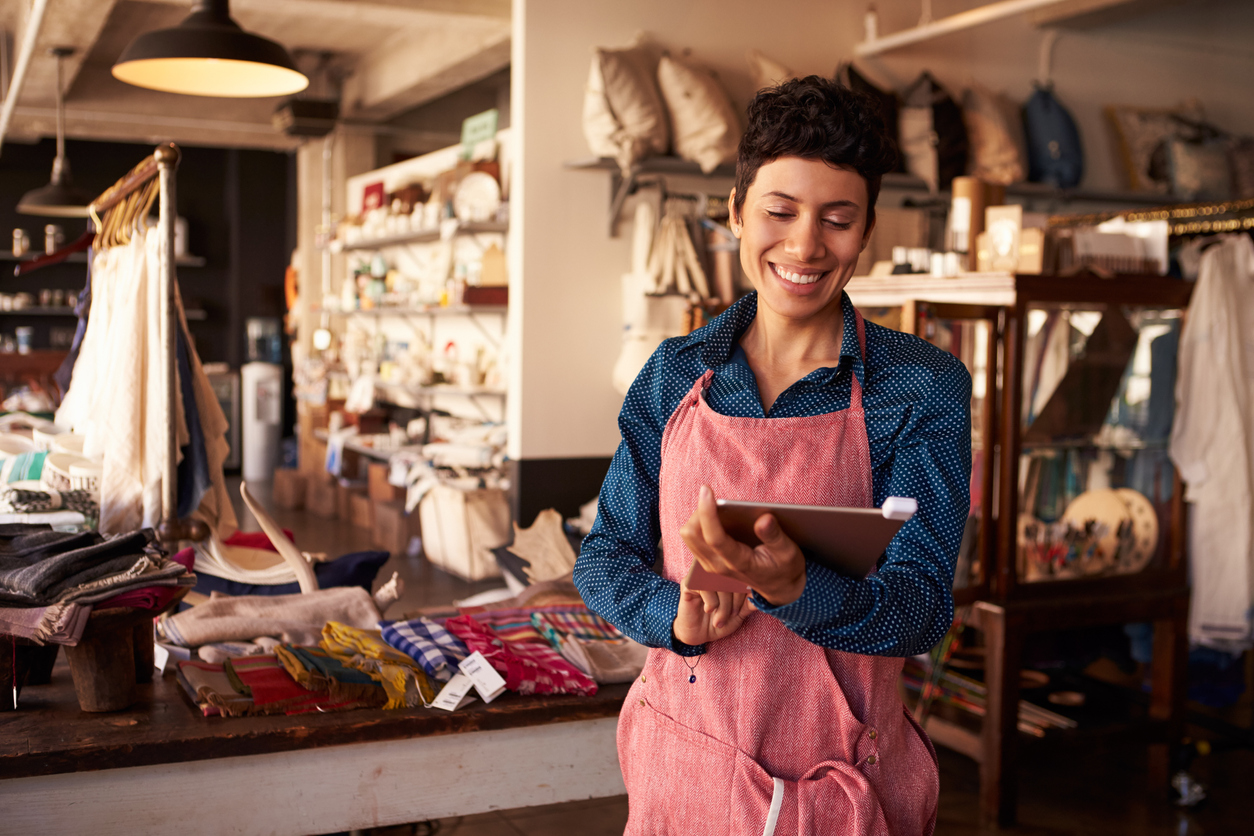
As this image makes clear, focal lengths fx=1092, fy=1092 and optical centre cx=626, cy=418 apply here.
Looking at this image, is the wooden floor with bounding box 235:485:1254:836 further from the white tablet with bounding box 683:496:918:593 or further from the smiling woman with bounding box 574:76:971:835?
the white tablet with bounding box 683:496:918:593

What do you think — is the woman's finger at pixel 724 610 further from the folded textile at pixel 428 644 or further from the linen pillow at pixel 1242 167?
the linen pillow at pixel 1242 167

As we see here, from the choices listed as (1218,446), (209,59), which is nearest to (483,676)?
(209,59)

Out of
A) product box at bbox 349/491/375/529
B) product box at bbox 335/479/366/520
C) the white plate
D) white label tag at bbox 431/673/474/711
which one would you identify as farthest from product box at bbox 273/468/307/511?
white label tag at bbox 431/673/474/711

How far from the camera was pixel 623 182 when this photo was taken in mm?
5180

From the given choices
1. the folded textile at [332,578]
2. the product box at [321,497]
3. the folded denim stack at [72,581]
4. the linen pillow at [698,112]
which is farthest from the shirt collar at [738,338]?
the product box at [321,497]

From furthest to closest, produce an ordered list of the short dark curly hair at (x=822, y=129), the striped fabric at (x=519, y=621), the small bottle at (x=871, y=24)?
the small bottle at (x=871, y=24) < the striped fabric at (x=519, y=621) < the short dark curly hair at (x=822, y=129)

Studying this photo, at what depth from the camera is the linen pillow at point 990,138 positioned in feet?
18.7

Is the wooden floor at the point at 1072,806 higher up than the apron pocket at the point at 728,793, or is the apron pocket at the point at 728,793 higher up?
the apron pocket at the point at 728,793

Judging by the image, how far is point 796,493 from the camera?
1286 millimetres

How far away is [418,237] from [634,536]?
6.56 metres

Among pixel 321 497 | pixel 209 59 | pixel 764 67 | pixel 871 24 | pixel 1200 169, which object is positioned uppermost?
pixel 871 24

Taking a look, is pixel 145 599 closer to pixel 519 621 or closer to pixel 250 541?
pixel 519 621

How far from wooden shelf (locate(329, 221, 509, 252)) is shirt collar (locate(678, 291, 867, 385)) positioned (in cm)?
489

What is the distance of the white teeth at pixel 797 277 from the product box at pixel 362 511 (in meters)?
6.51
